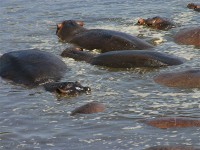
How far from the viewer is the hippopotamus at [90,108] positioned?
818cm

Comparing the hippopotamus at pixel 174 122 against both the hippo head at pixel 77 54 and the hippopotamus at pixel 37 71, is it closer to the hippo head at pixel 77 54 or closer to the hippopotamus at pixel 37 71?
the hippopotamus at pixel 37 71

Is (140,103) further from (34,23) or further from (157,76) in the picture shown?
(34,23)

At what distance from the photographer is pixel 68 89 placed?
8.97m

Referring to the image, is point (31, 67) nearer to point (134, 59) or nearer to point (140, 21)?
point (134, 59)

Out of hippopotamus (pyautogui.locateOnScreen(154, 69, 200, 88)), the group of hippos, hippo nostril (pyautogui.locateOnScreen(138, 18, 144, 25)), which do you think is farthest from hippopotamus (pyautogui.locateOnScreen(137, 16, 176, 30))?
hippopotamus (pyautogui.locateOnScreen(154, 69, 200, 88))

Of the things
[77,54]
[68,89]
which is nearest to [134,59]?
[77,54]

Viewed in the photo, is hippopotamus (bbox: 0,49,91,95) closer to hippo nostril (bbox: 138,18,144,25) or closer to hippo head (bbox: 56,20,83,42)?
hippo head (bbox: 56,20,83,42)

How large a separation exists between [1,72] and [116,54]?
1797mm

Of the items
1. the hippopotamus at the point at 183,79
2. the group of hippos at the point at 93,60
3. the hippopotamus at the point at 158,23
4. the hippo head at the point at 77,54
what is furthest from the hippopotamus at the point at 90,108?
the hippopotamus at the point at 158,23

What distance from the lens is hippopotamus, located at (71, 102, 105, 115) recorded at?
322 inches

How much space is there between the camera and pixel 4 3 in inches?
664

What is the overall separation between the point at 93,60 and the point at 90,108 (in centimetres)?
251

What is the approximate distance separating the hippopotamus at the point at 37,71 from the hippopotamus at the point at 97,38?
1.21 metres

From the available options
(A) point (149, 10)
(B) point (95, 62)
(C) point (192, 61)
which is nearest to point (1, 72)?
(B) point (95, 62)
